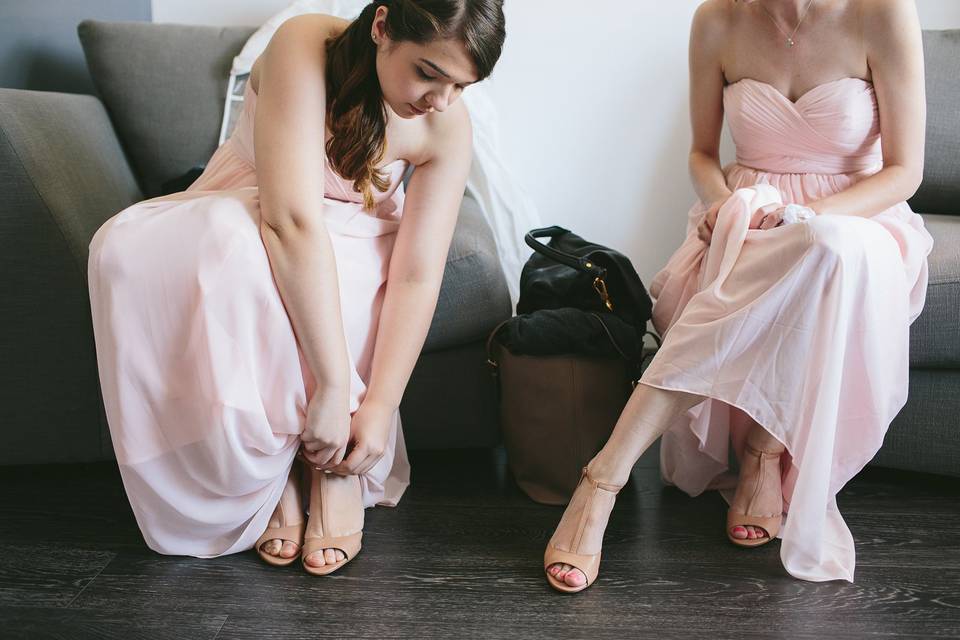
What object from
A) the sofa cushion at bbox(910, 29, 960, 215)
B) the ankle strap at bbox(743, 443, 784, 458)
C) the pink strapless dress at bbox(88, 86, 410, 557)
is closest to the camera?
the pink strapless dress at bbox(88, 86, 410, 557)

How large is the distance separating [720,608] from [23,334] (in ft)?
4.53

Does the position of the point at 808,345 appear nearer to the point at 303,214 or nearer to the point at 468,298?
the point at 468,298

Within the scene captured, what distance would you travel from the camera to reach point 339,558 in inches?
58.1

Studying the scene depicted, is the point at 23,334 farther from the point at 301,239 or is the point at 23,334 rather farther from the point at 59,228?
the point at 301,239

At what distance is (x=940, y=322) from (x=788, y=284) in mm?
449

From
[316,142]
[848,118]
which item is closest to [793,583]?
[848,118]

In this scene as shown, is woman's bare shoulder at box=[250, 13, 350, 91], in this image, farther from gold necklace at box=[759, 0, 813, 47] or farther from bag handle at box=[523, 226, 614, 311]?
gold necklace at box=[759, 0, 813, 47]

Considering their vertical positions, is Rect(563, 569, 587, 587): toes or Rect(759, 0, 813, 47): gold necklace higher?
Rect(759, 0, 813, 47): gold necklace

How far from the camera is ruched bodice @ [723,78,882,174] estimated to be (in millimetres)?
1677

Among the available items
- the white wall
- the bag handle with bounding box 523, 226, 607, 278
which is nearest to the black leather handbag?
the bag handle with bounding box 523, 226, 607, 278

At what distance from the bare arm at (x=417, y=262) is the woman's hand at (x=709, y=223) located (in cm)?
47

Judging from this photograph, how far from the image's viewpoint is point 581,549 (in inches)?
57.0

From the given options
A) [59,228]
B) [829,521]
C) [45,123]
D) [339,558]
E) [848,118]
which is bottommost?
[339,558]

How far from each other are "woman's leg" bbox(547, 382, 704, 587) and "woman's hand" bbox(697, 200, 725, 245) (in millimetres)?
346
